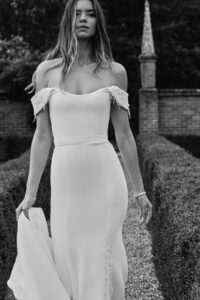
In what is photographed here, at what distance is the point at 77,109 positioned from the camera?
2.84m

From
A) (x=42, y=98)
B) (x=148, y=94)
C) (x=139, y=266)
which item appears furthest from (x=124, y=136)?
(x=148, y=94)

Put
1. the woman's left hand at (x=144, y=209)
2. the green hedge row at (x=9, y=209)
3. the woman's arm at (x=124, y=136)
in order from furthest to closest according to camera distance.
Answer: the green hedge row at (x=9, y=209) < the woman's left hand at (x=144, y=209) < the woman's arm at (x=124, y=136)

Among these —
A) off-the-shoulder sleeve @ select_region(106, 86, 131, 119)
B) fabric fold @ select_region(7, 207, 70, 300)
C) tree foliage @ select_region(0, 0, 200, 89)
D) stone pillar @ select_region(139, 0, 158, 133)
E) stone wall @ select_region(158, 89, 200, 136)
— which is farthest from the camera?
tree foliage @ select_region(0, 0, 200, 89)

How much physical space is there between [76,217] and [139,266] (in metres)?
3.09

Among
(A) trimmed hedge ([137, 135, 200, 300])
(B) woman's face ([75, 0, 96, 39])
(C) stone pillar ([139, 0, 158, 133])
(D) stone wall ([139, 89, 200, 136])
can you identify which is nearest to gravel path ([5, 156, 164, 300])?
(A) trimmed hedge ([137, 135, 200, 300])

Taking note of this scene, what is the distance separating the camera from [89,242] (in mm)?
2898

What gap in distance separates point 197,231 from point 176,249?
1.11 feet

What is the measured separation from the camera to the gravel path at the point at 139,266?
498 cm

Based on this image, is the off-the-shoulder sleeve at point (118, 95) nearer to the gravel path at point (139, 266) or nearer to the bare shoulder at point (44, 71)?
the bare shoulder at point (44, 71)

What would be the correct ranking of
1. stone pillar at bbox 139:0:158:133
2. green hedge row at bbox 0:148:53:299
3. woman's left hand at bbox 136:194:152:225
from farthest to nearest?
1. stone pillar at bbox 139:0:158:133
2. green hedge row at bbox 0:148:53:299
3. woman's left hand at bbox 136:194:152:225

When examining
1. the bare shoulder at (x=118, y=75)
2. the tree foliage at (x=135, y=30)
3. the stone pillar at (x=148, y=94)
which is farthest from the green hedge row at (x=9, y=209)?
the tree foliage at (x=135, y=30)

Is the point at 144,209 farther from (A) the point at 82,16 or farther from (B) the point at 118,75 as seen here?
(A) the point at 82,16

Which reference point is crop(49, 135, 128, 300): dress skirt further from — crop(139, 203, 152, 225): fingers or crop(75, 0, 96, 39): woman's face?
crop(75, 0, 96, 39): woman's face

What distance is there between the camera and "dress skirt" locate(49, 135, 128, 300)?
2881 mm
